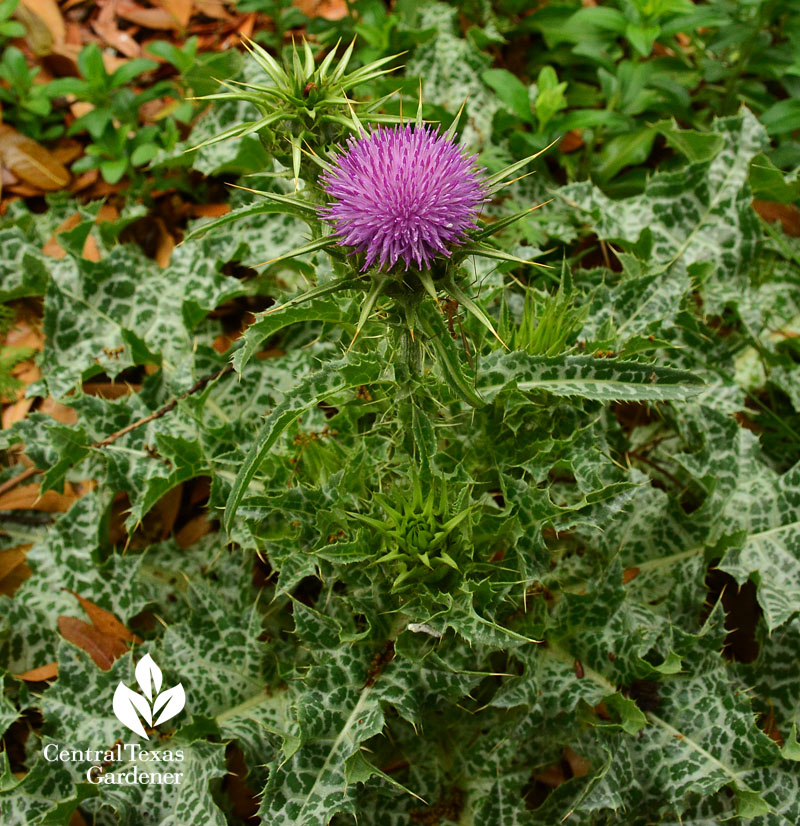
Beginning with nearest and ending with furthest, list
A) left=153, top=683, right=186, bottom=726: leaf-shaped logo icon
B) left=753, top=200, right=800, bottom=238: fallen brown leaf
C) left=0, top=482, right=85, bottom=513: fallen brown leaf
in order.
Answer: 1. left=153, top=683, right=186, bottom=726: leaf-shaped logo icon
2. left=0, top=482, right=85, bottom=513: fallen brown leaf
3. left=753, top=200, right=800, bottom=238: fallen brown leaf

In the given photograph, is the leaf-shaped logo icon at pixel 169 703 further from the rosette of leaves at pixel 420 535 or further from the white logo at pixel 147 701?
the rosette of leaves at pixel 420 535

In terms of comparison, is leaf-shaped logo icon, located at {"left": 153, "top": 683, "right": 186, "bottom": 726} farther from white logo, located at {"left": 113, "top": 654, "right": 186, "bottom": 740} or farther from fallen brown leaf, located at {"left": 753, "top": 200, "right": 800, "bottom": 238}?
fallen brown leaf, located at {"left": 753, "top": 200, "right": 800, "bottom": 238}

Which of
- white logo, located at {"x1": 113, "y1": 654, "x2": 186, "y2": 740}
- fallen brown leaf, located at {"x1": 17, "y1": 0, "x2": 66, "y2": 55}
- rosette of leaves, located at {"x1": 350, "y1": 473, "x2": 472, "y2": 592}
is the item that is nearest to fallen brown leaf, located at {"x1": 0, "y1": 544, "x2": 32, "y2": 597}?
white logo, located at {"x1": 113, "y1": 654, "x2": 186, "y2": 740}

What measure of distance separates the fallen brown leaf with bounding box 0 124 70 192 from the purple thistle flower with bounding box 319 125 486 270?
294 centimetres

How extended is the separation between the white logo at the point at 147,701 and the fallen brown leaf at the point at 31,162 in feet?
9.25

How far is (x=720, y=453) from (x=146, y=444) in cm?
230

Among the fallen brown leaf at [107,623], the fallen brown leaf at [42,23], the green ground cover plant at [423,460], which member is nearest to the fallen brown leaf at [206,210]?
the green ground cover plant at [423,460]

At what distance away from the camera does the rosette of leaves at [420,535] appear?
222 centimetres

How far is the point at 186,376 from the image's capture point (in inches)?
122

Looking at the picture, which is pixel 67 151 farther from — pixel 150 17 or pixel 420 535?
pixel 420 535

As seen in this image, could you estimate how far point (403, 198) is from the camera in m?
1.81

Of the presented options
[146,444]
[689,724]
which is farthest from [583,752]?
[146,444]

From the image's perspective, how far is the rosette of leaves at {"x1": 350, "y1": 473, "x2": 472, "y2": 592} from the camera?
7.29ft

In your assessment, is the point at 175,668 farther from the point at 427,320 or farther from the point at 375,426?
the point at 427,320
